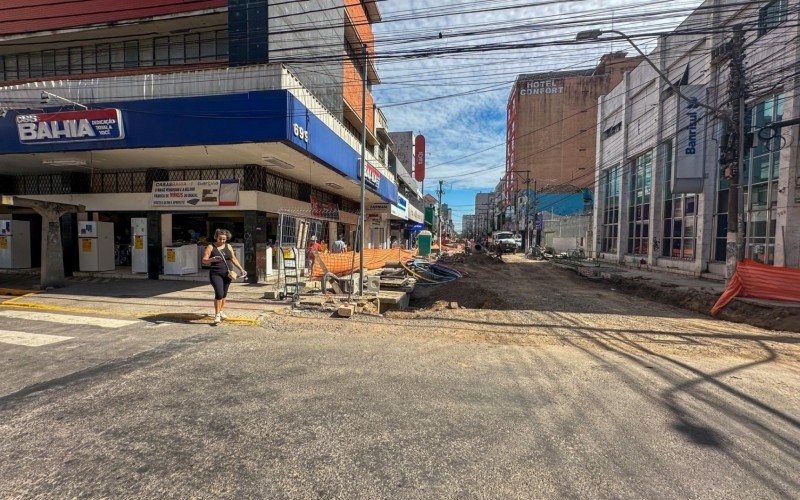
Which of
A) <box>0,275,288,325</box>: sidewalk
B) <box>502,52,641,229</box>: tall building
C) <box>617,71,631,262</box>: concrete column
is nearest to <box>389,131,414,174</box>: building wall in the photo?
<box>502,52,641,229</box>: tall building

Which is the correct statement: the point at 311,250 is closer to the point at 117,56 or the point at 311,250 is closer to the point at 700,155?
the point at 117,56

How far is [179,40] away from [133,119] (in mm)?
6524

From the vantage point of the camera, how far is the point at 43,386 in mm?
4133

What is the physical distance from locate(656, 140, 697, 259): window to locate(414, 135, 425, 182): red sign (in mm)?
34619

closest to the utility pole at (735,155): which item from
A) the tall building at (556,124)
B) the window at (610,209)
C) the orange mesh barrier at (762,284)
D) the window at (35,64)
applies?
the orange mesh barrier at (762,284)

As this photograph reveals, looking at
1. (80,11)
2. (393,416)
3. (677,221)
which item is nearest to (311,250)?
(393,416)

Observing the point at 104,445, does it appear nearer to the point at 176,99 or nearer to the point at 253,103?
the point at 253,103

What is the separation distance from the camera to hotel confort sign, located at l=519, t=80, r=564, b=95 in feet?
221

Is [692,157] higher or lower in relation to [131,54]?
lower

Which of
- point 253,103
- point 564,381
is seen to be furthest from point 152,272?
point 564,381

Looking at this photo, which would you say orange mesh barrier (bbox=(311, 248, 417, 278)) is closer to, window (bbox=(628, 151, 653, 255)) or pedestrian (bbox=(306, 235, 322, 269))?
pedestrian (bbox=(306, 235, 322, 269))

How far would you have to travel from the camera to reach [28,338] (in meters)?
6.09

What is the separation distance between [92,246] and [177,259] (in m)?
3.54

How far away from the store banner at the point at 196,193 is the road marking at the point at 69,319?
530 centimetres
